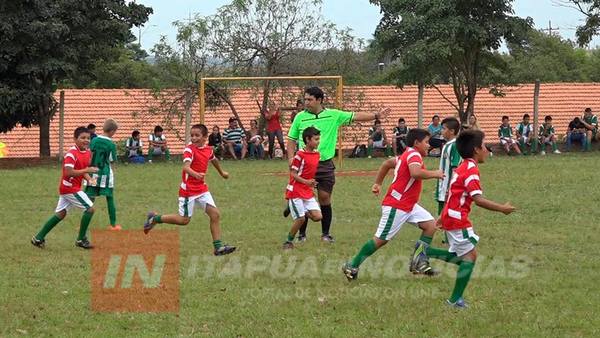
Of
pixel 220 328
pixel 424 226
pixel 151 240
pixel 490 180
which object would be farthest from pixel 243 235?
pixel 490 180

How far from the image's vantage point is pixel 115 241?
12430 mm

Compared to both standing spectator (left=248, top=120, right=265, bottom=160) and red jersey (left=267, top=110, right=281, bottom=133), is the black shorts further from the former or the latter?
standing spectator (left=248, top=120, right=265, bottom=160)

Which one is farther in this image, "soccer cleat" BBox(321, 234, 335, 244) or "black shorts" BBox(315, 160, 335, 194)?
"black shorts" BBox(315, 160, 335, 194)

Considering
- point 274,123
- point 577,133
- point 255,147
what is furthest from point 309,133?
point 577,133

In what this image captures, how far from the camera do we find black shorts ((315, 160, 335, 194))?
490 inches

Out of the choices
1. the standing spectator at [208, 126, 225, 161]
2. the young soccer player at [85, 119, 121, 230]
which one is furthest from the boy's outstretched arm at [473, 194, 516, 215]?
the standing spectator at [208, 126, 225, 161]

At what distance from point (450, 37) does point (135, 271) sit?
20801 millimetres

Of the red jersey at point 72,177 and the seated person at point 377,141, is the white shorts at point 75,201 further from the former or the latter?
the seated person at point 377,141

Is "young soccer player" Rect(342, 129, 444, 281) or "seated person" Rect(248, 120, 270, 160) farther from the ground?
"young soccer player" Rect(342, 129, 444, 281)

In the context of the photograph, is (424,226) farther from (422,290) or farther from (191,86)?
(191,86)

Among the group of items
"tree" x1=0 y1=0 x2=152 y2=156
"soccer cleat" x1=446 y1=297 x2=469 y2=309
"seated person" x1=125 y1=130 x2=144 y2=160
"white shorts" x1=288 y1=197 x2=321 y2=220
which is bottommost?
"seated person" x1=125 y1=130 x2=144 y2=160

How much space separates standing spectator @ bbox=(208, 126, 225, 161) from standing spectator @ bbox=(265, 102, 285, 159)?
1.36 metres

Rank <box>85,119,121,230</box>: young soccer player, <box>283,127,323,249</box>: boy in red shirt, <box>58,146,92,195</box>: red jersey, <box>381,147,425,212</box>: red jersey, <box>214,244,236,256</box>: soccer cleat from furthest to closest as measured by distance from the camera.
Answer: <box>85,119,121,230</box>: young soccer player
<box>58,146,92,195</box>: red jersey
<box>283,127,323,249</box>: boy in red shirt
<box>214,244,236,256</box>: soccer cleat
<box>381,147,425,212</box>: red jersey

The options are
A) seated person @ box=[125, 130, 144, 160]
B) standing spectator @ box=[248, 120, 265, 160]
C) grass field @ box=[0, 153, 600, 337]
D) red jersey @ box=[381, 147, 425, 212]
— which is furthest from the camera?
standing spectator @ box=[248, 120, 265, 160]
